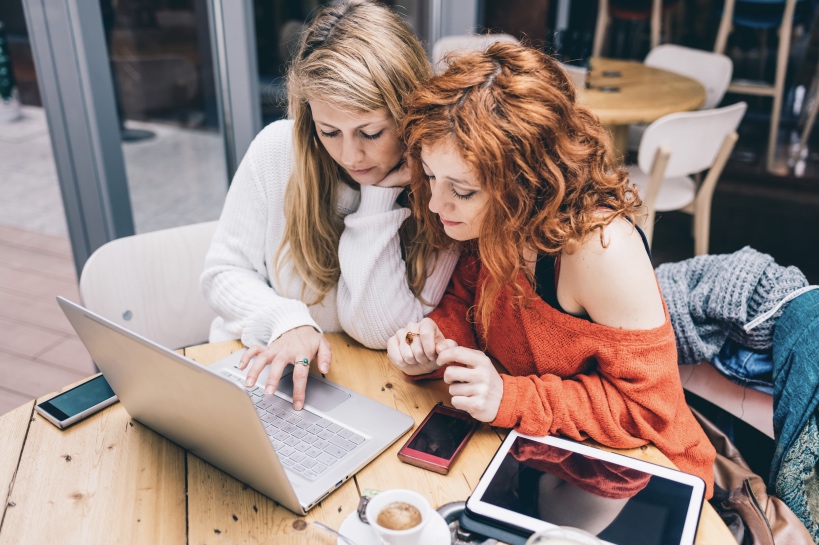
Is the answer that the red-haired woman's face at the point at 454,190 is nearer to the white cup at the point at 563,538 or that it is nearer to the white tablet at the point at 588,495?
the white tablet at the point at 588,495

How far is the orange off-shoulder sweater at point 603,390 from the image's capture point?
37.3 inches

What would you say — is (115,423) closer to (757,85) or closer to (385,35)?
(385,35)

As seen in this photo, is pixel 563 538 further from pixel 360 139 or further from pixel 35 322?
pixel 35 322

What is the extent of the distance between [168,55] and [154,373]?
10.1 ft

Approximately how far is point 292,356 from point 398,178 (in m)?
0.41

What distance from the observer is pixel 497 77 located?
0.94 meters

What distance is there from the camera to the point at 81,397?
40.9 inches

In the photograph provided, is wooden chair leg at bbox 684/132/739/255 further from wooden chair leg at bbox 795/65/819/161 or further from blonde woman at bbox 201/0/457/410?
wooden chair leg at bbox 795/65/819/161

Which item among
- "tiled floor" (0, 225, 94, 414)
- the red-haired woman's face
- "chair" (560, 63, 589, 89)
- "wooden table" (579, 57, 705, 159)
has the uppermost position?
the red-haired woman's face

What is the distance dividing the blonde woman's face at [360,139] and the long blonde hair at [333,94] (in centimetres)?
2

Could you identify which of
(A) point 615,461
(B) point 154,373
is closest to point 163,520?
(B) point 154,373

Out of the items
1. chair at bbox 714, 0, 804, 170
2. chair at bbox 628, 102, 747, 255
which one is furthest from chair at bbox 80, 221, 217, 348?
chair at bbox 714, 0, 804, 170

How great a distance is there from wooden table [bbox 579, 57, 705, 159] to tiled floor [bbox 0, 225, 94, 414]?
2.25m

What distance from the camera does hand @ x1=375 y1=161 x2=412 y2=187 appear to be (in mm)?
1236
